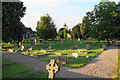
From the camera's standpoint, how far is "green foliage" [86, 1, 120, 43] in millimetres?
28297

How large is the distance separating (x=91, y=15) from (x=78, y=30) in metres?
21.3

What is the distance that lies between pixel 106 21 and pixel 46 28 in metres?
18.4

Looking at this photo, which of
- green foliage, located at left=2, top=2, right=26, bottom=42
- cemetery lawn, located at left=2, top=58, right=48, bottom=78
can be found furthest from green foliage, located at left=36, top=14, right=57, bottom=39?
cemetery lawn, located at left=2, top=58, right=48, bottom=78

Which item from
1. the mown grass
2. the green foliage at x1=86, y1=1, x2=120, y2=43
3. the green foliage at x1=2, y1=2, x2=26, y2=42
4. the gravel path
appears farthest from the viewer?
the green foliage at x1=86, y1=1, x2=120, y2=43

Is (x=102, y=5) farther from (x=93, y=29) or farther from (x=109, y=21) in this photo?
(x=93, y=29)

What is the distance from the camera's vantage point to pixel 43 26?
1294 inches

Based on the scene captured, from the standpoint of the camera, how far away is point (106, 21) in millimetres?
29891

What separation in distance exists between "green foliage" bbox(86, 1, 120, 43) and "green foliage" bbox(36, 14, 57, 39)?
13.0 meters

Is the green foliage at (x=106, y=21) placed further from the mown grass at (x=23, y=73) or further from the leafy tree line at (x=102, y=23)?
the mown grass at (x=23, y=73)

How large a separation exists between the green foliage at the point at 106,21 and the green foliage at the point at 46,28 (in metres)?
13.0

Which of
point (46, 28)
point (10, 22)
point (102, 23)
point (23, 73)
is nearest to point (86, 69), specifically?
point (23, 73)

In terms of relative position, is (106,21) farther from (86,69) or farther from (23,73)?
(23,73)

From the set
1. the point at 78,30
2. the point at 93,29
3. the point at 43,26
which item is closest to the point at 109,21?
the point at 93,29

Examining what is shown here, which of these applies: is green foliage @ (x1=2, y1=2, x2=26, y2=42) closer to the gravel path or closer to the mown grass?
the gravel path
